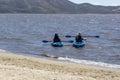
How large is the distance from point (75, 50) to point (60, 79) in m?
26.1

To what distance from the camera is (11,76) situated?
667 inches

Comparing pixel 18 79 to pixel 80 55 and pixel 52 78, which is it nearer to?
pixel 52 78

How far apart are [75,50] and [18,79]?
26.9 meters

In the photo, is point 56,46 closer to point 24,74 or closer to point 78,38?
point 78,38

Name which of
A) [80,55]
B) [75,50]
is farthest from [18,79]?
[75,50]

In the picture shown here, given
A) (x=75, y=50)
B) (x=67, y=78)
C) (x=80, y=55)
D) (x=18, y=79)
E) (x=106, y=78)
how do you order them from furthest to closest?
1. (x=75, y=50)
2. (x=80, y=55)
3. (x=106, y=78)
4. (x=67, y=78)
5. (x=18, y=79)

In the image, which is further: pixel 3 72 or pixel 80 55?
pixel 80 55

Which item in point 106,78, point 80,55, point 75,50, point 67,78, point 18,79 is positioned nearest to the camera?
point 18,79

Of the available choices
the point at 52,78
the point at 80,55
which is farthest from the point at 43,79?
the point at 80,55

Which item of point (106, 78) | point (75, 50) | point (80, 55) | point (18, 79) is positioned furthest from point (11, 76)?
point (75, 50)

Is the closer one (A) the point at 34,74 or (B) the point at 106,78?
(A) the point at 34,74

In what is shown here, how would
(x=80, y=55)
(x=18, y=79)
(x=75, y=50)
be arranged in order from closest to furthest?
(x=18, y=79), (x=80, y=55), (x=75, y=50)

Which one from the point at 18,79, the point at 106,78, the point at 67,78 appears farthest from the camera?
the point at 106,78

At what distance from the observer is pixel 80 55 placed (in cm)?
3900
